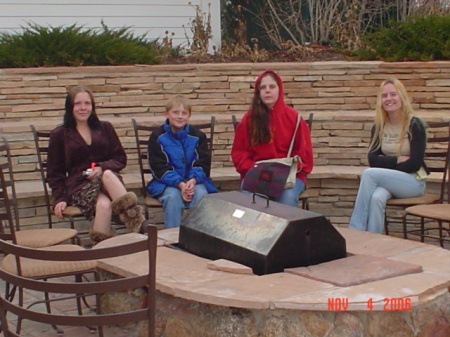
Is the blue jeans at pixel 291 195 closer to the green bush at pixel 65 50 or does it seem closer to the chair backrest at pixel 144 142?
the chair backrest at pixel 144 142

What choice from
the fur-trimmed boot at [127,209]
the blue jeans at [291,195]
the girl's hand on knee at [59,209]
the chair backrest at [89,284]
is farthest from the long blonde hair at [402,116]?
the chair backrest at [89,284]

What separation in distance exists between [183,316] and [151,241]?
0.82 m

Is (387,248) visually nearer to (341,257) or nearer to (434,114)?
(341,257)

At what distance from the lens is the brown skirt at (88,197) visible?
5.63 m

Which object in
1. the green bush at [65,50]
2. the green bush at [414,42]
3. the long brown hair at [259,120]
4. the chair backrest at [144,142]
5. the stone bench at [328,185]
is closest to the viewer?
the long brown hair at [259,120]

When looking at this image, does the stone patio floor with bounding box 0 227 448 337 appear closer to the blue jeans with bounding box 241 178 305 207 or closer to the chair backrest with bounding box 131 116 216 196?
the blue jeans with bounding box 241 178 305 207

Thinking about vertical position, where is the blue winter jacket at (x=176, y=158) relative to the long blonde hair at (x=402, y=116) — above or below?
below

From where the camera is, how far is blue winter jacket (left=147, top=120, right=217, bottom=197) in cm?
587

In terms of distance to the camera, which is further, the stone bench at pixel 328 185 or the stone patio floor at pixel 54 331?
the stone bench at pixel 328 185

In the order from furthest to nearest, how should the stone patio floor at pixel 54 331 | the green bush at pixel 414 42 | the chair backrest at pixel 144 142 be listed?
the green bush at pixel 414 42 < the chair backrest at pixel 144 142 < the stone patio floor at pixel 54 331

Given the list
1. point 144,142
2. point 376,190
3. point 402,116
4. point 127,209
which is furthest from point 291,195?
point 144,142

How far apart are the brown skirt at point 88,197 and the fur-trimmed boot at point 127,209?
149 mm

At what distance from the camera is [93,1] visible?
367 inches

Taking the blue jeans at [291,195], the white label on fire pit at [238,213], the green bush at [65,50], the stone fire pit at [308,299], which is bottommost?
the stone fire pit at [308,299]
